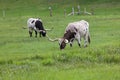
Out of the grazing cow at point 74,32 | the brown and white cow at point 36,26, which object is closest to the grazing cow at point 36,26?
the brown and white cow at point 36,26

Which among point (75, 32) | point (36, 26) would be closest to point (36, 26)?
point (36, 26)

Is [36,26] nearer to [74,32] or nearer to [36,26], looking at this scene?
[36,26]

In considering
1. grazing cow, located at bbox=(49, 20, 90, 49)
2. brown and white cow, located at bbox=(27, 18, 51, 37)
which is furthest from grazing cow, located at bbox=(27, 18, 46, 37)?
grazing cow, located at bbox=(49, 20, 90, 49)

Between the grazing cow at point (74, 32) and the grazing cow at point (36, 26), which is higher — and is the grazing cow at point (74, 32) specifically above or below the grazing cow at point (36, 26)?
above

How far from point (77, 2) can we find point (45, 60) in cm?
5718

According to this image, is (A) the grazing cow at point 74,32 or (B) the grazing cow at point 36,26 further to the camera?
(B) the grazing cow at point 36,26

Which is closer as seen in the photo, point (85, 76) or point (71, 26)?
point (85, 76)

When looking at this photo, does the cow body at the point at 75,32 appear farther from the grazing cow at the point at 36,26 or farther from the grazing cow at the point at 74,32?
the grazing cow at the point at 36,26

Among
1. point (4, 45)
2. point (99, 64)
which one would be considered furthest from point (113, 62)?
point (4, 45)

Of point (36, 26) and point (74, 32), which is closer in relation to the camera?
point (74, 32)

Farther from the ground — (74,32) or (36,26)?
(74,32)

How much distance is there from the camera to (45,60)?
61.8ft

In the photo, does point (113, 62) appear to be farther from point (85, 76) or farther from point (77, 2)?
point (77, 2)

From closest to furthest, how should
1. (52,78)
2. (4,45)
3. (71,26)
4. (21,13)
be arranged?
(52,78) → (71,26) → (4,45) → (21,13)
